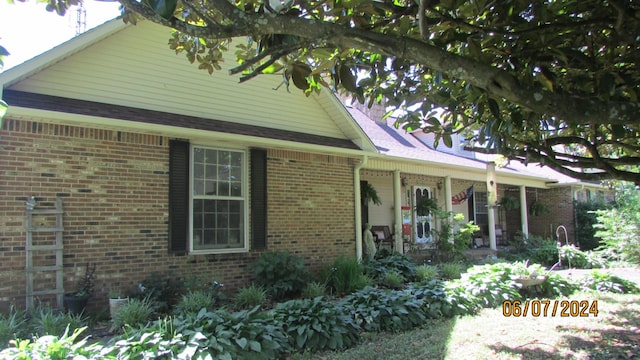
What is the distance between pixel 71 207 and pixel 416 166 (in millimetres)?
9440

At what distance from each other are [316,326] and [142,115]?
4596mm

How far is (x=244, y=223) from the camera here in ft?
27.9

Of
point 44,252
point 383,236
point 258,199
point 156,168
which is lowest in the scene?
point 383,236

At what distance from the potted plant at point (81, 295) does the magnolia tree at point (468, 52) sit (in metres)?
3.69

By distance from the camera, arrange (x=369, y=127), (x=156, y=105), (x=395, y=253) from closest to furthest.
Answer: (x=156, y=105), (x=395, y=253), (x=369, y=127)

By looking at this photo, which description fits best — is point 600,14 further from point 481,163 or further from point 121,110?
point 481,163

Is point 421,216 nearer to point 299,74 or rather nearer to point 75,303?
point 75,303

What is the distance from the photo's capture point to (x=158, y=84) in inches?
316

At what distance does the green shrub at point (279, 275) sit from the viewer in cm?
773

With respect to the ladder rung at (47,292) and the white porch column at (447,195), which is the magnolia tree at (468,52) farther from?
the white porch column at (447,195)

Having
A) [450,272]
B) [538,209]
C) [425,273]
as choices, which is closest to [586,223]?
[538,209]

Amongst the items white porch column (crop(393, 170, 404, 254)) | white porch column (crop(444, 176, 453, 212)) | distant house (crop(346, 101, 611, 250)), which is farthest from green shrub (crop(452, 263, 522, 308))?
white porch column (crop(444, 176, 453, 212))

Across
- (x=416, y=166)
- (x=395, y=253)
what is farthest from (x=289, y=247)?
(x=416, y=166)

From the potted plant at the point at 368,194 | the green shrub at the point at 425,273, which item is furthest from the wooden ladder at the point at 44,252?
the potted plant at the point at 368,194
